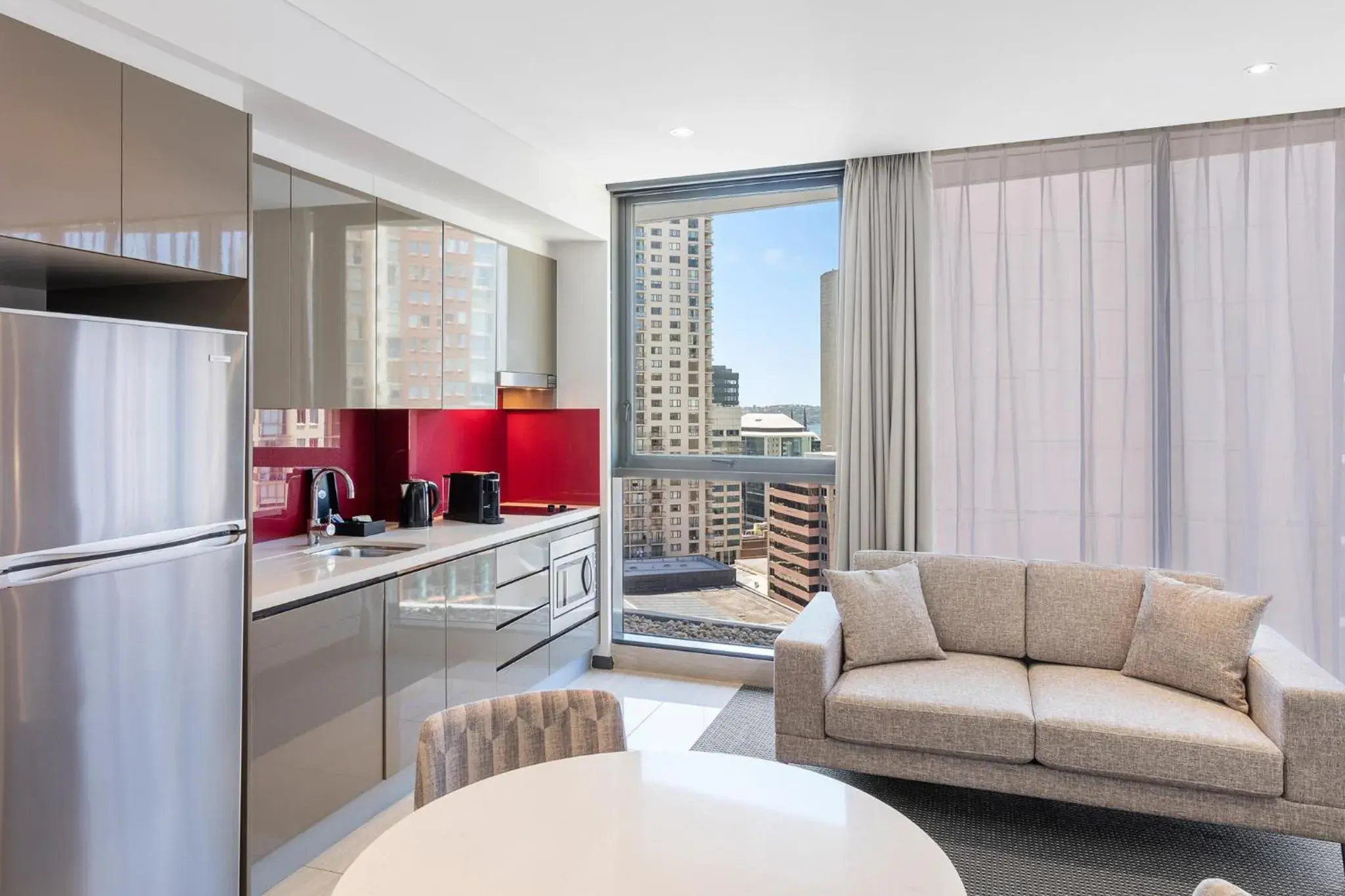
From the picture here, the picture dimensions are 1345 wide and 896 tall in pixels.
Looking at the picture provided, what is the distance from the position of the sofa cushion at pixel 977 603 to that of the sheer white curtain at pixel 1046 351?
0.43 metres

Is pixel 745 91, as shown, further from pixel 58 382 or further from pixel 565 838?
pixel 565 838

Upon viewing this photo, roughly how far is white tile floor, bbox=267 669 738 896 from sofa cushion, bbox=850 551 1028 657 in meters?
1.16

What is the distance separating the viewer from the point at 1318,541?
354 centimetres

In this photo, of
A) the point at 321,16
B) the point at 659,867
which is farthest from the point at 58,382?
the point at 659,867

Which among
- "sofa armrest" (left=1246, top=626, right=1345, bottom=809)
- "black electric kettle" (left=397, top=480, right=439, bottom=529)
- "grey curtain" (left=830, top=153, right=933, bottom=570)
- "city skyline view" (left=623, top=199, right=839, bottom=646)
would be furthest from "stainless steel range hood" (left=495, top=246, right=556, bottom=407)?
"sofa armrest" (left=1246, top=626, right=1345, bottom=809)

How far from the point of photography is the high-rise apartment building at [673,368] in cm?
466

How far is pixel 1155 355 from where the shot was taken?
374cm

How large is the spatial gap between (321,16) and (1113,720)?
327cm

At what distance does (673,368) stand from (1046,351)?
6.18ft

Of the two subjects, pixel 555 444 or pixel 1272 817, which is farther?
pixel 555 444

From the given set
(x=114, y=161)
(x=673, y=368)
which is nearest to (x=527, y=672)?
(x=673, y=368)

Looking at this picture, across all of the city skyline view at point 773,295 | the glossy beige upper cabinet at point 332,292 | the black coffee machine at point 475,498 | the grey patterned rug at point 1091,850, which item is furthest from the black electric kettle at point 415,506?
the grey patterned rug at point 1091,850

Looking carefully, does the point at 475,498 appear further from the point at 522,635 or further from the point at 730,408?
the point at 730,408

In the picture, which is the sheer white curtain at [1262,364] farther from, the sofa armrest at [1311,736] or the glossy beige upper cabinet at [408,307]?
the glossy beige upper cabinet at [408,307]
